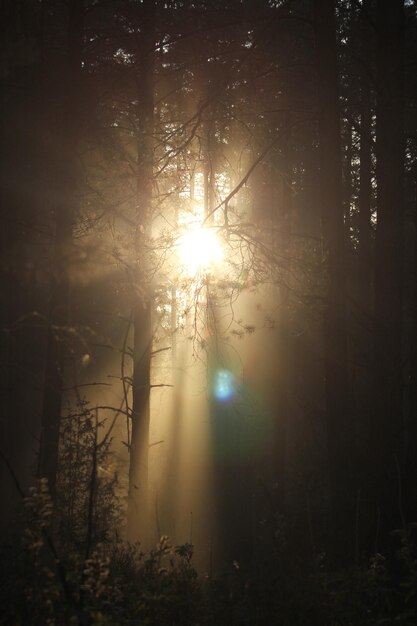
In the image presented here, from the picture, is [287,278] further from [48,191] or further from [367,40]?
[367,40]

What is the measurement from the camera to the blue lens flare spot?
39.3 feet

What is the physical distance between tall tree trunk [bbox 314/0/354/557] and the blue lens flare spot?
3.11 metres

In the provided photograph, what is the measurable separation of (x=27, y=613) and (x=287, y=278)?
521 cm

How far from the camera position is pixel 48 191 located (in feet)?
34.3

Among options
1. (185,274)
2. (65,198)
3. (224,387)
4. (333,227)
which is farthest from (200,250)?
(224,387)

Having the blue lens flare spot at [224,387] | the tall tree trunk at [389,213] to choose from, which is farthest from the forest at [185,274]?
the blue lens flare spot at [224,387]

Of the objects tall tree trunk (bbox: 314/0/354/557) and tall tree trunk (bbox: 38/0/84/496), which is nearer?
tall tree trunk (bbox: 314/0/354/557)

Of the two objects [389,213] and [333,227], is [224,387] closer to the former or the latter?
[333,227]

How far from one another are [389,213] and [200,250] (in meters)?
2.51

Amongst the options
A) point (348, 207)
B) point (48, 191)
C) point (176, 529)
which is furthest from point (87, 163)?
point (348, 207)

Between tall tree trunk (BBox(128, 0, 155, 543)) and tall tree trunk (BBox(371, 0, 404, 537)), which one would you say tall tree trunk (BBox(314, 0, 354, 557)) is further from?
tall tree trunk (BBox(128, 0, 155, 543))

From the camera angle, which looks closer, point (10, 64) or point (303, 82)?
point (10, 64)

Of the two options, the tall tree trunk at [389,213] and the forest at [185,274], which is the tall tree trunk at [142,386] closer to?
the forest at [185,274]

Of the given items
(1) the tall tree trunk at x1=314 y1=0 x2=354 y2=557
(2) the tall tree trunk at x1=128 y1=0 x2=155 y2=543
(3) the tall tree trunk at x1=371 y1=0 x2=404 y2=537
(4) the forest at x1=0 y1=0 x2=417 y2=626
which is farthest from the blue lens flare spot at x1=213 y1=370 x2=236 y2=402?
(3) the tall tree trunk at x1=371 y1=0 x2=404 y2=537
